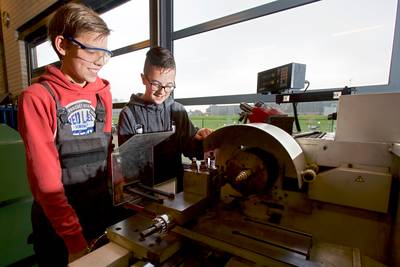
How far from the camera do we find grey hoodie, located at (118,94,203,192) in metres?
1.15

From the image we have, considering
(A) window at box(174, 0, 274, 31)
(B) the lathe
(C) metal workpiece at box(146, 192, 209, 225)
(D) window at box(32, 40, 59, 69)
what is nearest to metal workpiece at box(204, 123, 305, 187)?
(B) the lathe

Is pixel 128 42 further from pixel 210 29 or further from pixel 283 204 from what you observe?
pixel 283 204

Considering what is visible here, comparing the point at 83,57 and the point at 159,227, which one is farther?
the point at 83,57

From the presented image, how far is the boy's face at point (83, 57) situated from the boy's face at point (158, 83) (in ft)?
0.95

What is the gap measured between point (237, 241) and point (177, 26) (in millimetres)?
2168

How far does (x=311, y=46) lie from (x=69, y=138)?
5.05ft

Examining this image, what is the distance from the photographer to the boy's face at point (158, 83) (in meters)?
1.18

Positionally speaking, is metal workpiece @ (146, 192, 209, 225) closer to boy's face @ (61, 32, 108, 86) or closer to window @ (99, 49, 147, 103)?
boy's face @ (61, 32, 108, 86)

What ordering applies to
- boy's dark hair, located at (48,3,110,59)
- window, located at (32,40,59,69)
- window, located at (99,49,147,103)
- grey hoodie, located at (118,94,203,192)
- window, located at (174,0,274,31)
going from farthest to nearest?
1. window, located at (32,40,59,69)
2. window, located at (99,49,147,103)
3. window, located at (174,0,274,31)
4. grey hoodie, located at (118,94,203,192)
5. boy's dark hair, located at (48,3,110,59)

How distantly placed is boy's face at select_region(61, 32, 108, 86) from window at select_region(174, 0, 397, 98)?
3.65ft

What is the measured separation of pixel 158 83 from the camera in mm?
1186

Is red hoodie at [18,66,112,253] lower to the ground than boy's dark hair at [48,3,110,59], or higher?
lower

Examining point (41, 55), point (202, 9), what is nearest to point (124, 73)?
point (202, 9)

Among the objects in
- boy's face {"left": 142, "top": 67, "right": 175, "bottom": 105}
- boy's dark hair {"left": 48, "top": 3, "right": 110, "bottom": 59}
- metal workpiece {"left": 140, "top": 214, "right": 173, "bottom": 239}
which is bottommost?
metal workpiece {"left": 140, "top": 214, "right": 173, "bottom": 239}
